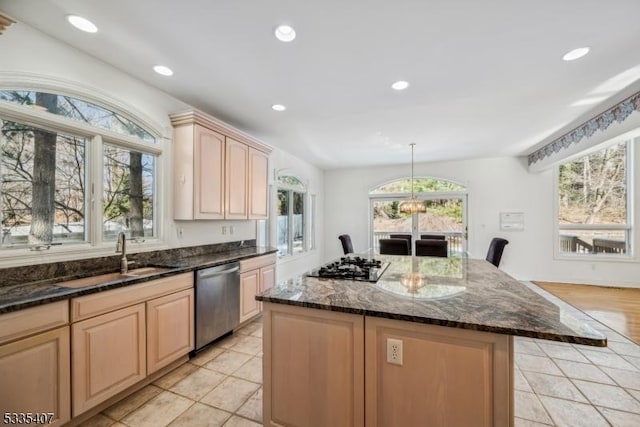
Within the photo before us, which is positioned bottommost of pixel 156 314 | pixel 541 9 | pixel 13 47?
pixel 156 314

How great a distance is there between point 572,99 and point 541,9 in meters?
1.93

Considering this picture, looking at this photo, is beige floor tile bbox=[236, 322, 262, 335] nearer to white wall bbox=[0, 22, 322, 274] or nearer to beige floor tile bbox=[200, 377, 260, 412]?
beige floor tile bbox=[200, 377, 260, 412]

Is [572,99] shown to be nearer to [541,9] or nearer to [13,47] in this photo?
[541,9]

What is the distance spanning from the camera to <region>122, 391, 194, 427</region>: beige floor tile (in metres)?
1.83

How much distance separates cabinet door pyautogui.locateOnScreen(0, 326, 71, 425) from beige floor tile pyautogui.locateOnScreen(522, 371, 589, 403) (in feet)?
11.0

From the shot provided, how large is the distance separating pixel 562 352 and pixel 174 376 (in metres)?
3.83

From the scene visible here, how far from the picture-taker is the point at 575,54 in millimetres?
2178

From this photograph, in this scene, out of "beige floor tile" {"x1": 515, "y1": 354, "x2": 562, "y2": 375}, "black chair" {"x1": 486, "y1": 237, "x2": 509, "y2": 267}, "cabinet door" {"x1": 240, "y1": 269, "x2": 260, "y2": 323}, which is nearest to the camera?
"beige floor tile" {"x1": 515, "y1": 354, "x2": 562, "y2": 375}

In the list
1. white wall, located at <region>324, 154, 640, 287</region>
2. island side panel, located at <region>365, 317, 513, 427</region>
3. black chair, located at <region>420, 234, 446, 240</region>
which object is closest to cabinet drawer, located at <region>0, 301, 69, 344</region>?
island side panel, located at <region>365, 317, 513, 427</region>

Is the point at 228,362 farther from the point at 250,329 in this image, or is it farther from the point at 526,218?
the point at 526,218

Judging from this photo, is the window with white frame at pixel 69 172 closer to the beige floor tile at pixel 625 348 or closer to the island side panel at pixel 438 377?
the island side panel at pixel 438 377

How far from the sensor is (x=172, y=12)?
173 centimetres

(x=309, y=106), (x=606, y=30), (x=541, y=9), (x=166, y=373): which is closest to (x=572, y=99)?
(x=606, y=30)

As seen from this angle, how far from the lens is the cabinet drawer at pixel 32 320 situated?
4.62ft
